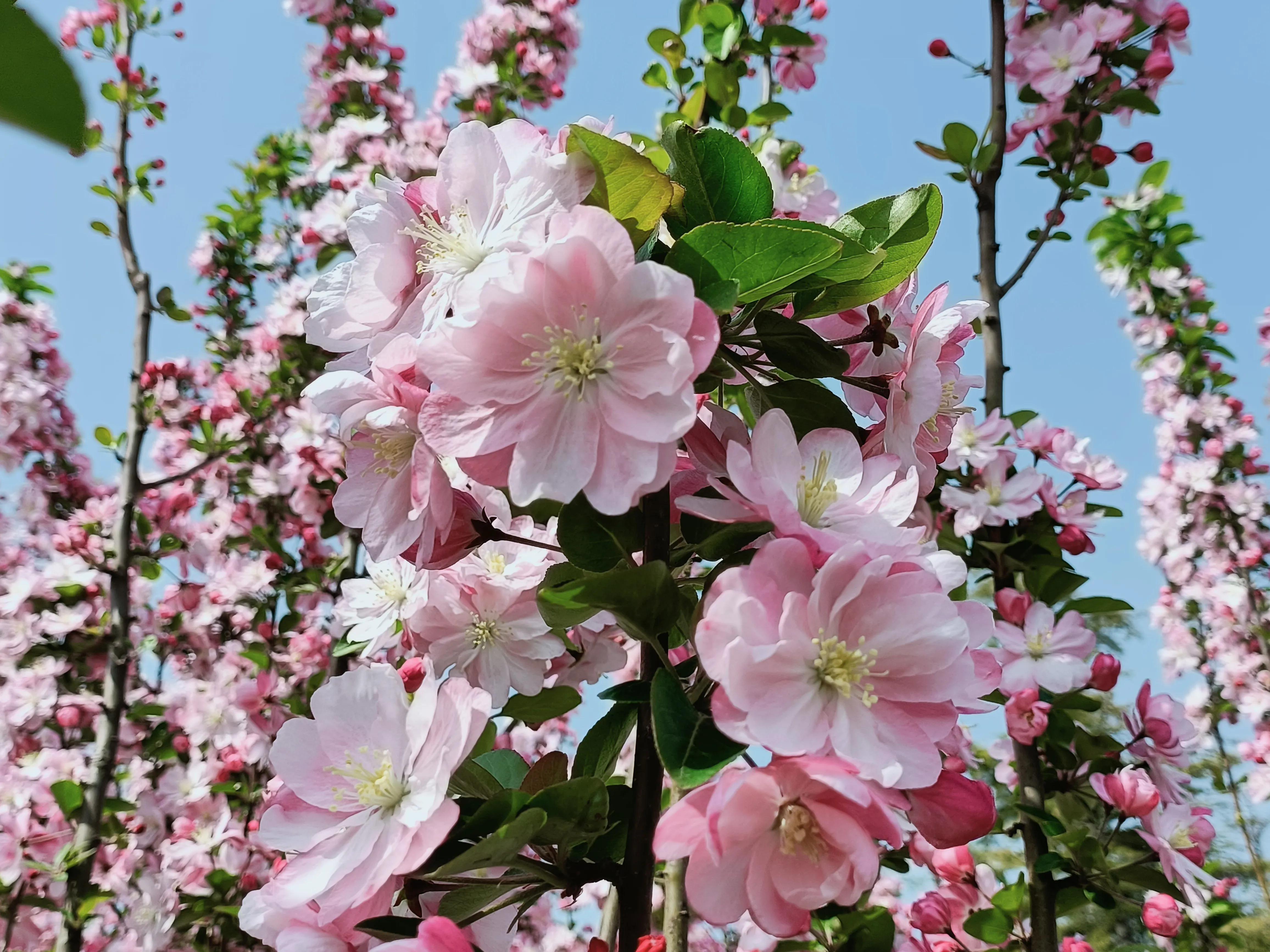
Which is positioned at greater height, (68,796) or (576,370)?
(576,370)

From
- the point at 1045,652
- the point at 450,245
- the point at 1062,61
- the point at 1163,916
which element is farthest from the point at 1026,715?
the point at 1062,61

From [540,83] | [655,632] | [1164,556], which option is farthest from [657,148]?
[1164,556]

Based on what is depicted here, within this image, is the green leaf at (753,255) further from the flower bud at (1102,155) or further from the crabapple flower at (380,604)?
the flower bud at (1102,155)

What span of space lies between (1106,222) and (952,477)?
281cm

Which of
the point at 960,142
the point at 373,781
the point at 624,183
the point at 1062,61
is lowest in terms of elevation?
the point at 373,781

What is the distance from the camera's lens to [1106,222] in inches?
169

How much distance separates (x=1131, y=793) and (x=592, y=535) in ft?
4.65

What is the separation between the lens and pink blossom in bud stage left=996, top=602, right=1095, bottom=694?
1849 mm

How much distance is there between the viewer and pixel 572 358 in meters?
0.69

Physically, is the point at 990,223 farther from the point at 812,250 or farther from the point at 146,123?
the point at 146,123

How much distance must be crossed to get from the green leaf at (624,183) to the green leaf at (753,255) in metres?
0.05

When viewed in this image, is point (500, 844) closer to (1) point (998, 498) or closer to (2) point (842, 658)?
(2) point (842, 658)

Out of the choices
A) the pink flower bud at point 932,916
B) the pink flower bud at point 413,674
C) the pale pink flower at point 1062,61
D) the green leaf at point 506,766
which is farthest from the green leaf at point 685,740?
the pale pink flower at point 1062,61

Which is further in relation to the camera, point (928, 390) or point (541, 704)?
point (541, 704)
